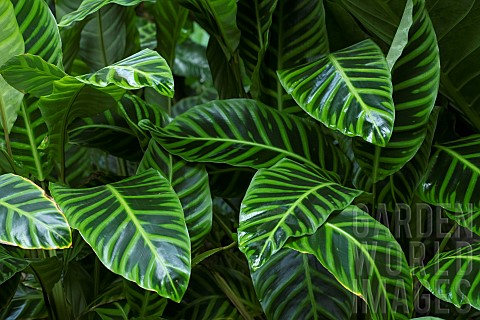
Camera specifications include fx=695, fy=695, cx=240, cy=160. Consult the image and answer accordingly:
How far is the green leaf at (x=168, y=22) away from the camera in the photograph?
5.67ft

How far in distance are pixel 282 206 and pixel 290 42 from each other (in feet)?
1.49

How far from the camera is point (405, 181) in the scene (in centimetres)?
135

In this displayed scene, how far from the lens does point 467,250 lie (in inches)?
45.3

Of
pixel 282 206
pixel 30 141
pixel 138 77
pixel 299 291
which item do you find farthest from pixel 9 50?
pixel 299 291

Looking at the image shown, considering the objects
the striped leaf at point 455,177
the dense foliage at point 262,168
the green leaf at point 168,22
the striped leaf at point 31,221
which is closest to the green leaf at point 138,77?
the dense foliage at point 262,168

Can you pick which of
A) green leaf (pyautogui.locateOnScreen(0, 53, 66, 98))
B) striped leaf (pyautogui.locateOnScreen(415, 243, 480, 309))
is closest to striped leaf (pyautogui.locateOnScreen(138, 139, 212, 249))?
green leaf (pyautogui.locateOnScreen(0, 53, 66, 98))

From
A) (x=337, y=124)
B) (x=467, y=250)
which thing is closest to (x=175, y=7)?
(x=337, y=124)

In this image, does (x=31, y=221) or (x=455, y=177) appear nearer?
(x=31, y=221)

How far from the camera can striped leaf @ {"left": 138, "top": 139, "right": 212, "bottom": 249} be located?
4.13 ft

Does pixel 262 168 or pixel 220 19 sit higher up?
pixel 220 19

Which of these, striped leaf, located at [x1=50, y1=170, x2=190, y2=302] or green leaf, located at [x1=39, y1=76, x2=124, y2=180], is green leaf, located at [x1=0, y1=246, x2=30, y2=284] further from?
green leaf, located at [x1=39, y1=76, x2=124, y2=180]

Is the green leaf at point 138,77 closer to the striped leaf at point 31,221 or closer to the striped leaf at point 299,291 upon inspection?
the striped leaf at point 31,221

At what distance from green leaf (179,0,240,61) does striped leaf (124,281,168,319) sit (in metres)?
0.53

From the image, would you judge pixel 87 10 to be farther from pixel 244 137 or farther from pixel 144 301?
pixel 144 301
